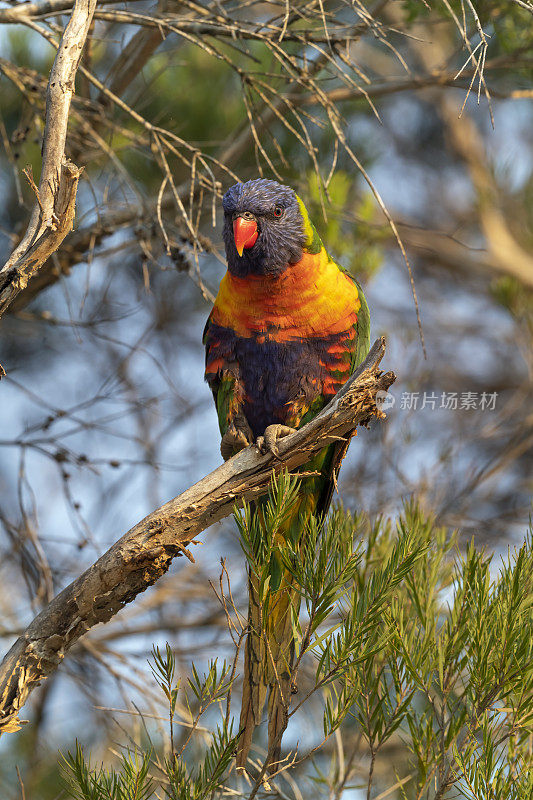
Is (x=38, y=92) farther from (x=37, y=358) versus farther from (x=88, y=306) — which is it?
(x=37, y=358)

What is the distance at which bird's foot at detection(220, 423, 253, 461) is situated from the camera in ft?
7.16

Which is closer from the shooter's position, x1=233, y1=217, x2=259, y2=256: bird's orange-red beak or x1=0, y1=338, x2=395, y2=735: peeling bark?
x1=0, y1=338, x2=395, y2=735: peeling bark

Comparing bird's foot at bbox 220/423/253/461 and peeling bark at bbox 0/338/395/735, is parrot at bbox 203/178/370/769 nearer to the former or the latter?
bird's foot at bbox 220/423/253/461

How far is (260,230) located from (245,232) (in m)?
0.06

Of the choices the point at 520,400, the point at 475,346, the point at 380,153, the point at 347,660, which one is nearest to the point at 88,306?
the point at 380,153

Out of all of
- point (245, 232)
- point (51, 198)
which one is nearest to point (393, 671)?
point (51, 198)

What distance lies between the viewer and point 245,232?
2160mm

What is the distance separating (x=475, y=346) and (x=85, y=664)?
350 cm

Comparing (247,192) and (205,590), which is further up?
(247,192)

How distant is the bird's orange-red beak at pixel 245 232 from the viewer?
2160 millimetres

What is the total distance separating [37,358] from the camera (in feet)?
12.5

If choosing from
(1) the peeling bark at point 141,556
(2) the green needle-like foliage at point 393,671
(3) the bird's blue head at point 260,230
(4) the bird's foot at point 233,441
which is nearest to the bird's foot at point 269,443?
(1) the peeling bark at point 141,556

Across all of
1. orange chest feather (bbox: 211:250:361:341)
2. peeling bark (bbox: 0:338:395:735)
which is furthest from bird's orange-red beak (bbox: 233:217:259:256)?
peeling bark (bbox: 0:338:395:735)

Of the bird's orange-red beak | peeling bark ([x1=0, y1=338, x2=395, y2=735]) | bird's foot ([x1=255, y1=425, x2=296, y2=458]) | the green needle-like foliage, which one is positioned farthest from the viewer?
the bird's orange-red beak
